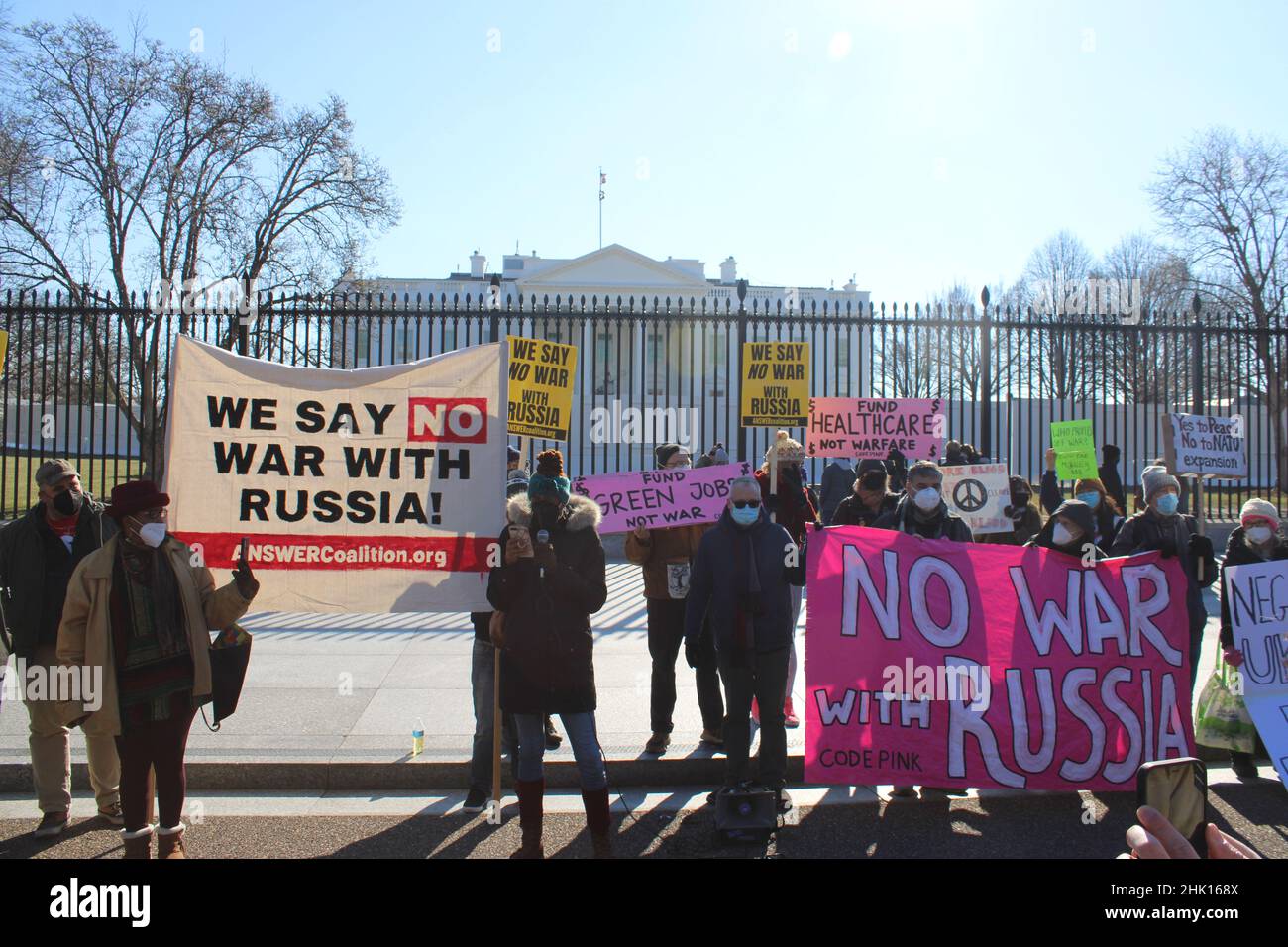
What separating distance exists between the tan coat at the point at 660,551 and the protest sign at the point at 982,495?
3890 mm

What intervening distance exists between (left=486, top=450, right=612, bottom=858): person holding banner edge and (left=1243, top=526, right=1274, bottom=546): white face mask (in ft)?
13.1

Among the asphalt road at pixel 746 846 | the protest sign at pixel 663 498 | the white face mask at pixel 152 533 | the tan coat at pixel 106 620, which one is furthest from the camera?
the protest sign at pixel 663 498

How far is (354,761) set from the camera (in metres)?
5.79

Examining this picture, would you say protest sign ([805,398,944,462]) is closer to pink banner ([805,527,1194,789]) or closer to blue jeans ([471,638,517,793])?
pink banner ([805,527,1194,789])

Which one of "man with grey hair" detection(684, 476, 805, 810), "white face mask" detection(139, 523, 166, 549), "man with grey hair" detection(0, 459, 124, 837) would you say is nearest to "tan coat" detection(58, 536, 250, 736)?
"white face mask" detection(139, 523, 166, 549)

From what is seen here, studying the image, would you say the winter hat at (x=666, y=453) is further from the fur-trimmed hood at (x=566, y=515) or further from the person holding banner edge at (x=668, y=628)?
the fur-trimmed hood at (x=566, y=515)

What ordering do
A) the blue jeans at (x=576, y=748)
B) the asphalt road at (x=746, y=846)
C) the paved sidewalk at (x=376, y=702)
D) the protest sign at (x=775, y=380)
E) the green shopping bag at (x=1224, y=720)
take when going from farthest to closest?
the protest sign at (x=775, y=380) < the paved sidewalk at (x=376, y=702) < the green shopping bag at (x=1224, y=720) < the asphalt road at (x=746, y=846) < the blue jeans at (x=576, y=748)

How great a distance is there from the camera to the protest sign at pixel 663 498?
6633 mm

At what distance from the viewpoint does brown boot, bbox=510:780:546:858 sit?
4500mm

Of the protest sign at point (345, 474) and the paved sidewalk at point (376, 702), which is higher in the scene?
the protest sign at point (345, 474)

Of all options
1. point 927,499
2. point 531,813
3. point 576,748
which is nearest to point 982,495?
point 927,499

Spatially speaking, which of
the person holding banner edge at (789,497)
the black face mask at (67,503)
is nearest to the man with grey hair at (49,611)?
the black face mask at (67,503)

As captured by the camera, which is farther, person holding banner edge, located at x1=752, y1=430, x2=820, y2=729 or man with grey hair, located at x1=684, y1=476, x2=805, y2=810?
person holding banner edge, located at x1=752, y1=430, x2=820, y2=729
